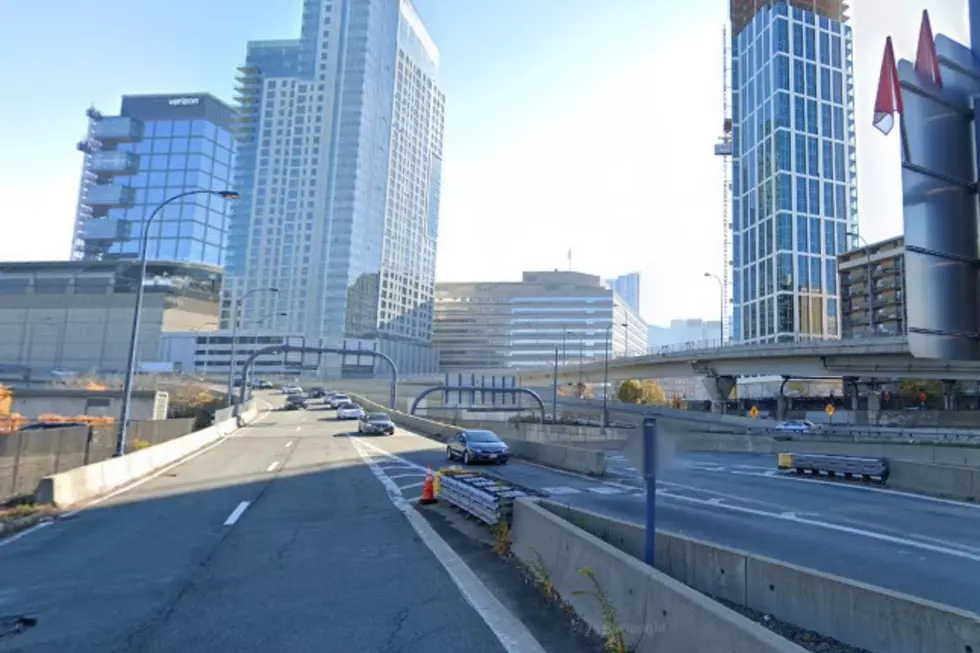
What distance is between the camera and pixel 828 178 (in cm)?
13625

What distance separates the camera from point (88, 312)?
13500 cm

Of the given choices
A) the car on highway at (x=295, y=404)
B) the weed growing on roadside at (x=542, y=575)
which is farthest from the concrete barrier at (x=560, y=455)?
the car on highway at (x=295, y=404)

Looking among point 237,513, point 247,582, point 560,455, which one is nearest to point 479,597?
point 247,582

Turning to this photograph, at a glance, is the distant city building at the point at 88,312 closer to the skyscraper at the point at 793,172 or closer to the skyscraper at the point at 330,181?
the skyscraper at the point at 330,181

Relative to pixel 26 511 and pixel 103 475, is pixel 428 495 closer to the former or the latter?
pixel 26 511

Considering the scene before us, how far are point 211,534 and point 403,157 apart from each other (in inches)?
7201

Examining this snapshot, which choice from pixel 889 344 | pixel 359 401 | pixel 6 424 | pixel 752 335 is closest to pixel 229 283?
pixel 359 401

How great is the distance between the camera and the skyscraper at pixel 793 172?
129 metres

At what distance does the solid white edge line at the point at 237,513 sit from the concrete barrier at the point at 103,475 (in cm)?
389

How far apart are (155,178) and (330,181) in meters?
63.1

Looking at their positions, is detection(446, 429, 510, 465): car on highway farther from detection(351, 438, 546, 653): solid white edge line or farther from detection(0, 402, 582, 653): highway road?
detection(351, 438, 546, 653): solid white edge line

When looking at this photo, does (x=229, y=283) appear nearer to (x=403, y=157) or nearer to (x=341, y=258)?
(x=341, y=258)

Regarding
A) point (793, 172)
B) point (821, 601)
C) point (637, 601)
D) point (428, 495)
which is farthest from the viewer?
point (793, 172)

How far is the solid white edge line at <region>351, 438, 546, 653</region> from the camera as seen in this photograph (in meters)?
5.80
